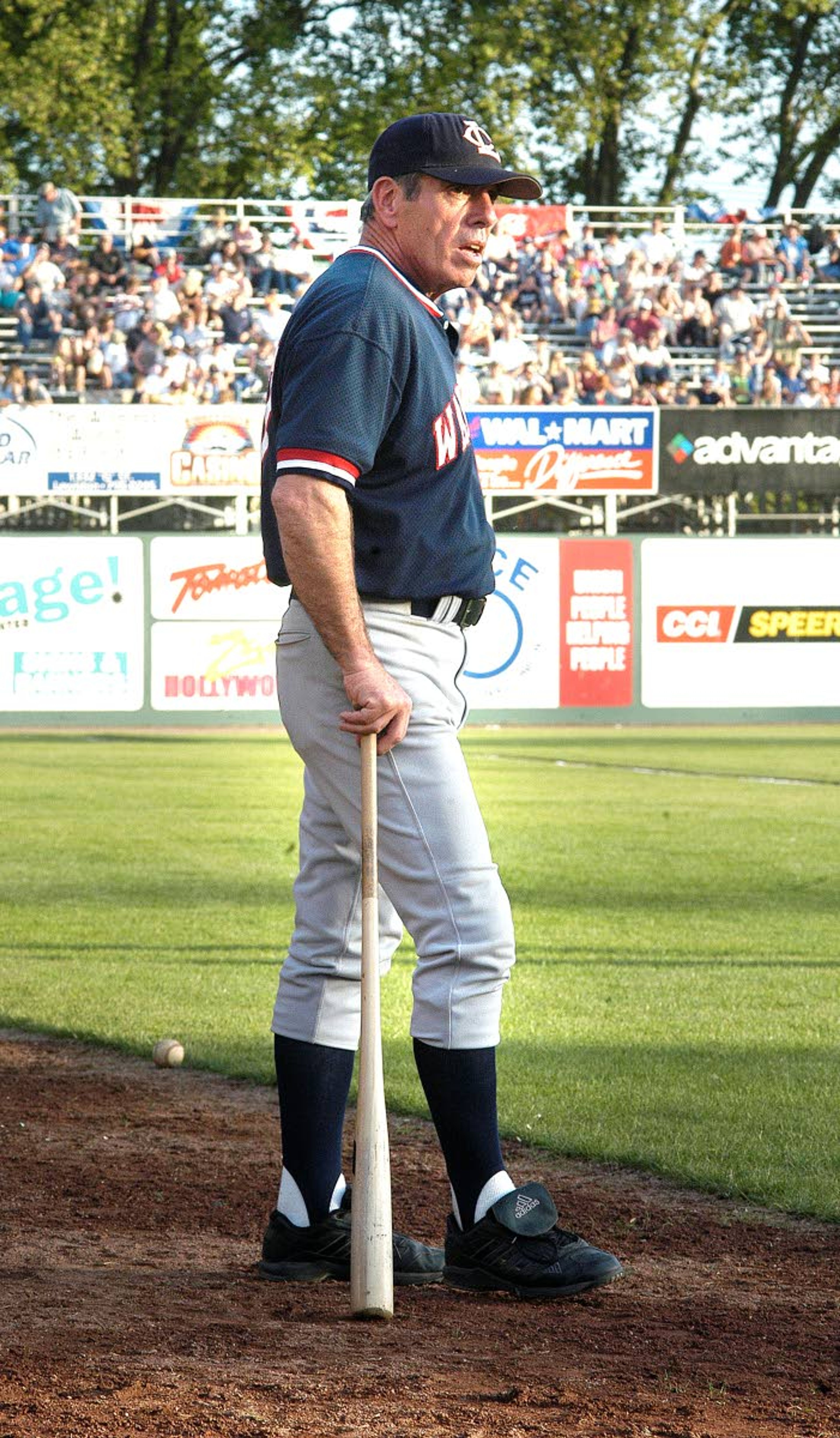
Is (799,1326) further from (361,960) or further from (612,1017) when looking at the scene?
(612,1017)

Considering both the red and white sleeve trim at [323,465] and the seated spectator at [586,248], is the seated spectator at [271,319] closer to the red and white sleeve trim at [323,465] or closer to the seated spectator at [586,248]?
the seated spectator at [586,248]

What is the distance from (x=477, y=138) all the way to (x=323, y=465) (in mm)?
777

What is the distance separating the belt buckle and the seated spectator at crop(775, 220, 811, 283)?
1071 inches

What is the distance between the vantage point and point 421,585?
3586mm

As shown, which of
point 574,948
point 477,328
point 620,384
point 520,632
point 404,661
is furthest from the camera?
point 477,328

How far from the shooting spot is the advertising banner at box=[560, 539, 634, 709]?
24109 millimetres

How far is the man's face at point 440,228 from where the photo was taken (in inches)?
142

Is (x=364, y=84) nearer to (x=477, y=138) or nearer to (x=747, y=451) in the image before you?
(x=747, y=451)

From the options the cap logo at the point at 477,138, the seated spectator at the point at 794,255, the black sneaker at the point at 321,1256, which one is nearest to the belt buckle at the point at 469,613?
the cap logo at the point at 477,138

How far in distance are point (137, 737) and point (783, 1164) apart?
62.1 ft

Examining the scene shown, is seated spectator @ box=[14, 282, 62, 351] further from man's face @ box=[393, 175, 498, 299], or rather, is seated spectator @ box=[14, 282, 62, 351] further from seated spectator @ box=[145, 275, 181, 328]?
man's face @ box=[393, 175, 498, 299]

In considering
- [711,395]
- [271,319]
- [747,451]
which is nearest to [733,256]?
[711,395]

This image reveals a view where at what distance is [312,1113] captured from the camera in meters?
3.74

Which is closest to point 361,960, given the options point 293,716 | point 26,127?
point 293,716
